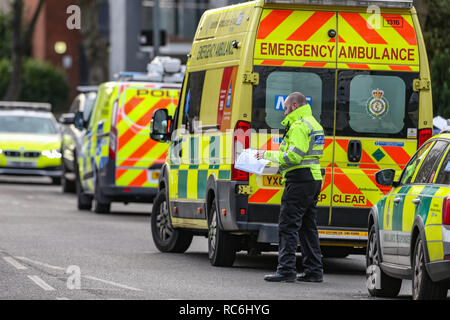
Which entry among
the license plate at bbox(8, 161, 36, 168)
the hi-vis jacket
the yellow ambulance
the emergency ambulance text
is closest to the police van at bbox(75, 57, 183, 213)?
the yellow ambulance

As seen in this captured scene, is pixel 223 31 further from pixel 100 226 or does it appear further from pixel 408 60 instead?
pixel 100 226

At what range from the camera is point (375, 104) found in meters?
14.5

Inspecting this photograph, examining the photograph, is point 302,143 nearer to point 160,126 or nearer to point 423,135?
point 423,135

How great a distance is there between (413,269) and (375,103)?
142 inches

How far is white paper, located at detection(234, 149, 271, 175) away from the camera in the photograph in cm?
1341

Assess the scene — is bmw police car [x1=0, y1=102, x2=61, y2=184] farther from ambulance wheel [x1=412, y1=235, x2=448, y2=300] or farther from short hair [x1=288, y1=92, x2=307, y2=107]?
ambulance wheel [x1=412, y1=235, x2=448, y2=300]

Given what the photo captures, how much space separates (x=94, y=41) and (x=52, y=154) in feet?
46.8

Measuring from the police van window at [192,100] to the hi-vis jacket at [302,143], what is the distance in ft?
8.81

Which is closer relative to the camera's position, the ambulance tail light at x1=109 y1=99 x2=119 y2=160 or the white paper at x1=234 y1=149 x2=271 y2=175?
the white paper at x1=234 y1=149 x2=271 y2=175

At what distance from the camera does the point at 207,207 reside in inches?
592

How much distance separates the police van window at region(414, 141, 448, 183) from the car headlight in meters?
21.6

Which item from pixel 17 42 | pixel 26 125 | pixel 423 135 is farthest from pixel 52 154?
pixel 17 42

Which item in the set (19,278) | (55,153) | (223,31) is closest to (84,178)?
(55,153)

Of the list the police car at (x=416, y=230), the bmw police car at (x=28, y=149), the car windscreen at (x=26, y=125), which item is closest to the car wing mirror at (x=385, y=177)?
the police car at (x=416, y=230)
